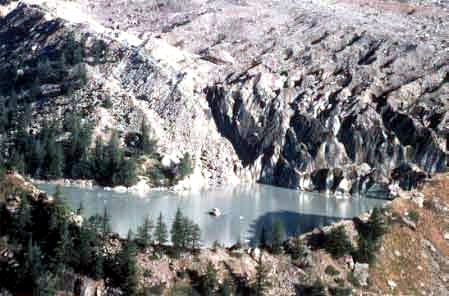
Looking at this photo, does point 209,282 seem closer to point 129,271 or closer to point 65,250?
point 129,271

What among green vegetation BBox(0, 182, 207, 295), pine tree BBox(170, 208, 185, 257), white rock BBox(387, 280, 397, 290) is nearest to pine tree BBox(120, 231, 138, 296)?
green vegetation BBox(0, 182, 207, 295)

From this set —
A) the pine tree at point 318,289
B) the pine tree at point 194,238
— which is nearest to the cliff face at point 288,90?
the pine tree at point 194,238

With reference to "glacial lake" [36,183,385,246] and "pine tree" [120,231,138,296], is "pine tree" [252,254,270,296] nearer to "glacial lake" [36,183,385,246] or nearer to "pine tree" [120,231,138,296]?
"glacial lake" [36,183,385,246]

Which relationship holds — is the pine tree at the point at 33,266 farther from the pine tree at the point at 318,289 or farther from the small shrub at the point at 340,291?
the small shrub at the point at 340,291

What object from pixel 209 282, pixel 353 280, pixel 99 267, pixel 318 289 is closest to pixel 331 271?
pixel 353 280

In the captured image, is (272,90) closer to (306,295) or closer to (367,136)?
(367,136)
